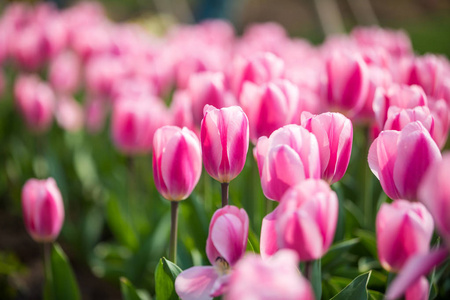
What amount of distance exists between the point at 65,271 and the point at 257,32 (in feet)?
6.92

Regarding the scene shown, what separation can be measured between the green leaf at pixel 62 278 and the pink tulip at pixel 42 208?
0.08m

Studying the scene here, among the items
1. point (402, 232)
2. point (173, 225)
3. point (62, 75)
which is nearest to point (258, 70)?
point (173, 225)

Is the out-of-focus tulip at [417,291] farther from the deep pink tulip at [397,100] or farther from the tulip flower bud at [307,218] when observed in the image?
the deep pink tulip at [397,100]

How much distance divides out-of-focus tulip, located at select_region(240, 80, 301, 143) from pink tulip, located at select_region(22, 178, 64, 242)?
1.61 ft

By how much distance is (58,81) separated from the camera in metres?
2.55

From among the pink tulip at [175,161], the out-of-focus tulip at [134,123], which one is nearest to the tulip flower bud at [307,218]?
the pink tulip at [175,161]

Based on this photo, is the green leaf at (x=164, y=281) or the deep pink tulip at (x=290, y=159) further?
the green leaf at (x=164, y=281)

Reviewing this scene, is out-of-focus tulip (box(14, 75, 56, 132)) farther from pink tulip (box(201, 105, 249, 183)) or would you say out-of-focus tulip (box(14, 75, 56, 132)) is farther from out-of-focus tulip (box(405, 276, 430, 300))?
out-of-focus tulip (box(405, 276, 430, 300))

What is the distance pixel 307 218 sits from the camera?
0.59 m

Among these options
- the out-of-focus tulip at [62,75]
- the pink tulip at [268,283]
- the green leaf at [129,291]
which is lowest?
the out-of-focus tulip at [62,75]

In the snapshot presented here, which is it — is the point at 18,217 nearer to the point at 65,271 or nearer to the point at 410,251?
the point at 65,271

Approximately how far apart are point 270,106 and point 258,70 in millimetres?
318

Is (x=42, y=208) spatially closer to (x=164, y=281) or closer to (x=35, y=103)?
(x=164, y=281)

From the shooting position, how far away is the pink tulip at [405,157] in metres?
0.75
